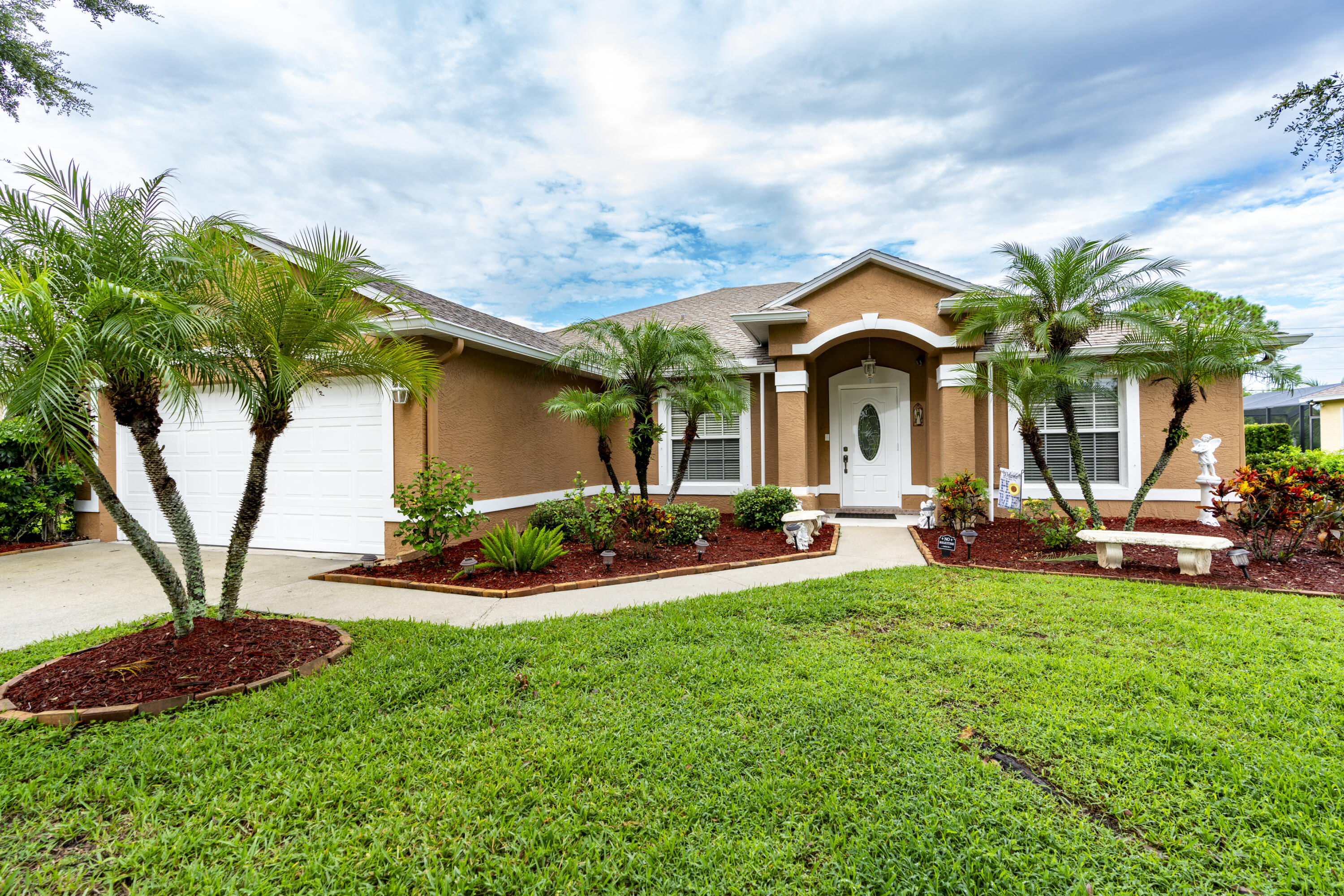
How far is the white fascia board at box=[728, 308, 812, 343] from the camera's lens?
32.1 feet

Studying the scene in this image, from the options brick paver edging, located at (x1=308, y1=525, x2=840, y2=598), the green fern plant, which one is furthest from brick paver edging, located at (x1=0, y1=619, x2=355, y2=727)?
the green fern plant

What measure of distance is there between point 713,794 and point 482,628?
8.97 feet

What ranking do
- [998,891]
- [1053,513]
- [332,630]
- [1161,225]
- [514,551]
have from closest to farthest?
[998,891] → [332,630] → [514,551] → [1053,513] → [1161,225]

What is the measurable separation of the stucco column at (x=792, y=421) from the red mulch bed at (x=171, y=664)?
7.53 meters

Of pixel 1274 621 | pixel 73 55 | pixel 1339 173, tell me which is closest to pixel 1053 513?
pixel 1274 621

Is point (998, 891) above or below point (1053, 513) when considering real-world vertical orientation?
below

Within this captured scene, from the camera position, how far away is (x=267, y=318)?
3.79 metres

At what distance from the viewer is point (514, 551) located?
6367 millimetres

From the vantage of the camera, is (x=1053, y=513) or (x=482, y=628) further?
(x=1053, y=513)

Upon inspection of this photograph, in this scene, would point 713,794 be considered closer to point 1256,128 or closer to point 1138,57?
point 1256,128

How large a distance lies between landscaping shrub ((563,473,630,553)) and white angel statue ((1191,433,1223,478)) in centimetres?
900

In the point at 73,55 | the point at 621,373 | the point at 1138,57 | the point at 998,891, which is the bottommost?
the point at 998,891

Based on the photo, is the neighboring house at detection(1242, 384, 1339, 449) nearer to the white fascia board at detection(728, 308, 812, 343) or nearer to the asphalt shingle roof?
the asphalt shingle roof

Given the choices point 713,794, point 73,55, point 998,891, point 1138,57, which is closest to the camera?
point 998,891
